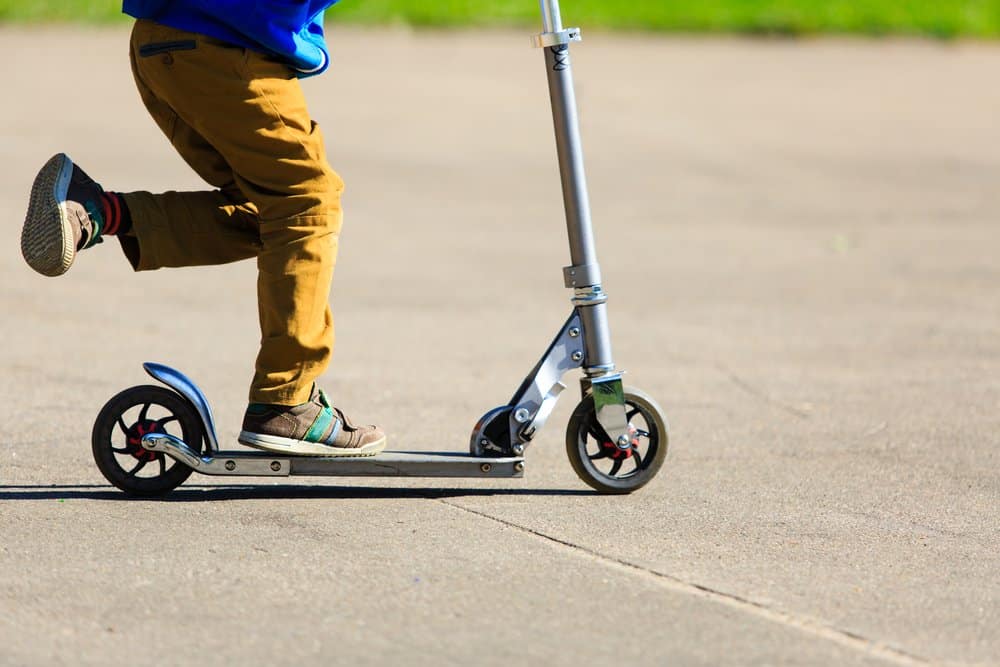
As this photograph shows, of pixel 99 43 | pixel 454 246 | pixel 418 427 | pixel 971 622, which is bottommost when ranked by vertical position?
pixel 971 622

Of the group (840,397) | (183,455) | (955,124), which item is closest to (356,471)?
(183,455)

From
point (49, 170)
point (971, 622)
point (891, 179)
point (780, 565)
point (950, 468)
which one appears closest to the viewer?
point (971, 622)

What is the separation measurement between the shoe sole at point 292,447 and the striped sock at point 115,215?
2.39ft

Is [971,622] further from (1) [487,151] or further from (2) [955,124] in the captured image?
(2) [955,124]

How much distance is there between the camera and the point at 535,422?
16.0ft

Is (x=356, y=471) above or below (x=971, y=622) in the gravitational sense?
above

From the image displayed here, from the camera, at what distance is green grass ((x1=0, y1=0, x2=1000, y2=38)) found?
15789 mm

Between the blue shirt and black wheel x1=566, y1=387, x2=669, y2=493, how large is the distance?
1435mm

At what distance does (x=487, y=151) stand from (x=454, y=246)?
2544 millimetres

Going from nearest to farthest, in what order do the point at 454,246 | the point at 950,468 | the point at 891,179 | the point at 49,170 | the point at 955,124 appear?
Result: the point at 49,170, the point at 950,468, the point at 454,246, the point at 891,179, the point at 955,124

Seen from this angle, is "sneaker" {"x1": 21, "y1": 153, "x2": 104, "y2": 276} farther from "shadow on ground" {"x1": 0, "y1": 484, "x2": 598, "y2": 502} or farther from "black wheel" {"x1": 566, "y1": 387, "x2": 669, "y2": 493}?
"black wheel" {"x1": 566, "y1": 387, "x2": 669, "y2": 493}

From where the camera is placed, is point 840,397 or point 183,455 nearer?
point 183,455

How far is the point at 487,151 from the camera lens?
40.5 feet

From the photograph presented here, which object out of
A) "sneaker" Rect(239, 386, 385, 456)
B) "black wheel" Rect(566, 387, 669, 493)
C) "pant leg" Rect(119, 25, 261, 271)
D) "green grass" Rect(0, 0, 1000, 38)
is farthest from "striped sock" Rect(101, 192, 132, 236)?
"green grass" Rect(0, 0, 1000, 38)
